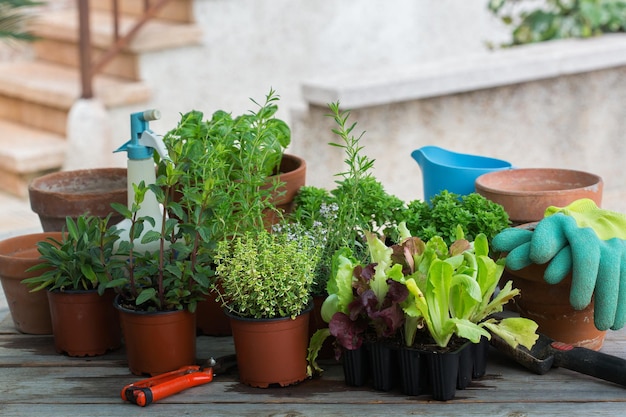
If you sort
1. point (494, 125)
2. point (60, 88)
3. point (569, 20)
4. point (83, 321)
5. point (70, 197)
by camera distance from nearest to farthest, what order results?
1. point (83, 321)
2. point (70, 197)
3. point (494, 125)
4. point (60, 88)
5. point (569, 20)

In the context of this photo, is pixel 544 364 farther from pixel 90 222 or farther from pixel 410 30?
pixel 410 30

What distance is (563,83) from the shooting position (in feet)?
13.0

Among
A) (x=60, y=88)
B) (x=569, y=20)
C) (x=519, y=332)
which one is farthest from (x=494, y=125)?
(x=519, y=332)

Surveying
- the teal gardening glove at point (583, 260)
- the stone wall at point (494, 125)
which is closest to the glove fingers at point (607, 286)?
the teal gardening glove at point (583, 260)

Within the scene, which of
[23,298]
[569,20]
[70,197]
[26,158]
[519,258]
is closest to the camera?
[519,258]

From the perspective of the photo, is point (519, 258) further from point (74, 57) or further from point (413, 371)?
point (74, 57)

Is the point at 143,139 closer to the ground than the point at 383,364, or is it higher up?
higher up

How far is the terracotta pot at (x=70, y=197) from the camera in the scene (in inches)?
68.0

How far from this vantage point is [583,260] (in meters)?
1.35

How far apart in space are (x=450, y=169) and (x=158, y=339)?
0.69 meters

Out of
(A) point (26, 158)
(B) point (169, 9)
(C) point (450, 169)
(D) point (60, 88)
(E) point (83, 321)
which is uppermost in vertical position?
(B) point (169, 9)

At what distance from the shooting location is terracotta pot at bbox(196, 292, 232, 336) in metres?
1.58

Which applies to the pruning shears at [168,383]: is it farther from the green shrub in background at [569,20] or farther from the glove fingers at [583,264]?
the green shrub in background at [569,20]

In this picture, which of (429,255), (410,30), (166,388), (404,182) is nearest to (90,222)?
(166,388)
